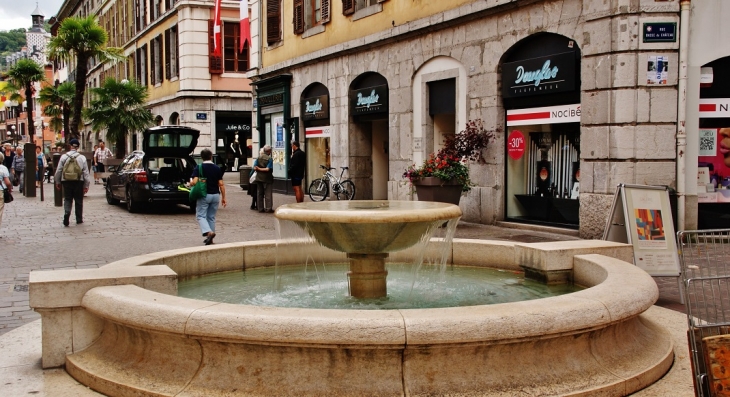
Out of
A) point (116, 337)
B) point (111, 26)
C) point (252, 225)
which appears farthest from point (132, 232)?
point (111, 26)

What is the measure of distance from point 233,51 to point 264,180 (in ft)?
63.2

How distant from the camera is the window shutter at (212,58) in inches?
1390

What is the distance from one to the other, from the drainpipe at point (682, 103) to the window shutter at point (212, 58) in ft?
87.1

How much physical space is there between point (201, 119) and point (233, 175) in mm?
3098

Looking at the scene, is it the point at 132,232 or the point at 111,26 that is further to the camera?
the point at 111,26

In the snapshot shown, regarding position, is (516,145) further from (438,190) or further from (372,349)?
(372,349)

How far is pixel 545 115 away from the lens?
13734 mm

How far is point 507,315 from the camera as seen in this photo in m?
4.26

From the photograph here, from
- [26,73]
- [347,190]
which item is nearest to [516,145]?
[347,190]

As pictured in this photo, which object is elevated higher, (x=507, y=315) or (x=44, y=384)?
(x=507, y=315)

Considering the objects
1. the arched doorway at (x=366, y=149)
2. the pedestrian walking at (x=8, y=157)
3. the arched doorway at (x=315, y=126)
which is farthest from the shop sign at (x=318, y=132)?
the pedestrian walking at (x=8, y=157)

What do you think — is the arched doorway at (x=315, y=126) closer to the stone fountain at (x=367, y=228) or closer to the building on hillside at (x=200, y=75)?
the building on hillside at (x=200, y=75)

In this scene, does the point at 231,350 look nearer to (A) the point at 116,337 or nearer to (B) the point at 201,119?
(A) the point at 116,337

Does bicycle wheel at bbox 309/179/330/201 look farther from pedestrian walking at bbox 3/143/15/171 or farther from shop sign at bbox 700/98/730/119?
pedestrian walking at bbox 3/143/15/171
